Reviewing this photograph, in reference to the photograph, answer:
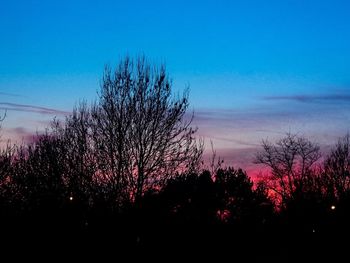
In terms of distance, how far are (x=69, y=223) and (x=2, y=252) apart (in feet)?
16.7

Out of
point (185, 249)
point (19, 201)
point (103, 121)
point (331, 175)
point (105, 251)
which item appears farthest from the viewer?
point (331, 175)

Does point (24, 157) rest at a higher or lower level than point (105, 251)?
higher

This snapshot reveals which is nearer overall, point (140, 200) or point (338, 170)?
point (140, 200)

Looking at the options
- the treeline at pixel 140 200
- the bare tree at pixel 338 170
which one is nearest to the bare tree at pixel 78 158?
the treeline at pixel 140 200

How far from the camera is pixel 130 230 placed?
24.7 m

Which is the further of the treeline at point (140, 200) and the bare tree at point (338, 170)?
the bare tree at point (338, 170)

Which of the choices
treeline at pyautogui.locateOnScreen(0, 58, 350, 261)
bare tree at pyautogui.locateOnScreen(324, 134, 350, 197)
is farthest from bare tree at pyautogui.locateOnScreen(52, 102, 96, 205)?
bare tree at pyautogui.locateOnScreen(324, 134, 350, 197)

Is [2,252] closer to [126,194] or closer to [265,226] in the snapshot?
[126,194]

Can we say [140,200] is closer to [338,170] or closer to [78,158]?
[78,158]

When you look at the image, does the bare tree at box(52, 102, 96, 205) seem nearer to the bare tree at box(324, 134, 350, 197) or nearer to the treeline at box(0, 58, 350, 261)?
the treeline at box(0, 58, 350, 261)

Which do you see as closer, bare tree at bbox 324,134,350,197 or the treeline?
the treeline

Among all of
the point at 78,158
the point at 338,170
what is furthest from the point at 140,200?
the point at 338,170

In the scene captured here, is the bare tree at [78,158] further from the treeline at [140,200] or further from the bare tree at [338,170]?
the bare tree at [338,170]

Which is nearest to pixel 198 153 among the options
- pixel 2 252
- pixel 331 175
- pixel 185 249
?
pixel 185 249
